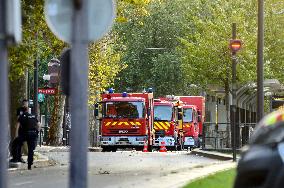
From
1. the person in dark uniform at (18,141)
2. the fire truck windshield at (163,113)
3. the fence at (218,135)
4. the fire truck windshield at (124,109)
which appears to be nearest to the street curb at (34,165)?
the person in dark uniform at (18,141)

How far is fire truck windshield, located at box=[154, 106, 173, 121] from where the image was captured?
53.3 meters

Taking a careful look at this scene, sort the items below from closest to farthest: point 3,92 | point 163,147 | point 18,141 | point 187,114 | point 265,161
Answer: point 265,161
point 3,92
point 18,141
point 163,147
point 187,114

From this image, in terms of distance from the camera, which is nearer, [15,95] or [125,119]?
[15,95]

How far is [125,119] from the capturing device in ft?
150

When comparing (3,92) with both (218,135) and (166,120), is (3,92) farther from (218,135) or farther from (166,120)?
(166,120)

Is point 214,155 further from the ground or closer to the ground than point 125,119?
closer to the ground

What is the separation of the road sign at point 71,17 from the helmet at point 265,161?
6.01 feet

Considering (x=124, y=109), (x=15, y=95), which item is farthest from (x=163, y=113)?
(x=15, y=95)

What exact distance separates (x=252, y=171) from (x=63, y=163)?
71.1 ft

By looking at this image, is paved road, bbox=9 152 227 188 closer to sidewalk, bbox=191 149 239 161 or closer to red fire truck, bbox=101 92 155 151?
sidewalk, bbox=191 149 239 161

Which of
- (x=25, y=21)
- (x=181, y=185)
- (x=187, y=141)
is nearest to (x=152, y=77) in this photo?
(x=187, y=141)

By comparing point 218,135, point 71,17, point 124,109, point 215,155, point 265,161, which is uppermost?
point 124,109

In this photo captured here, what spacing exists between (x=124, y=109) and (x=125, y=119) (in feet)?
1.60

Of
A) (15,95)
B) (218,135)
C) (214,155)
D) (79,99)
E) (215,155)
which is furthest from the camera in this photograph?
(218,135)
